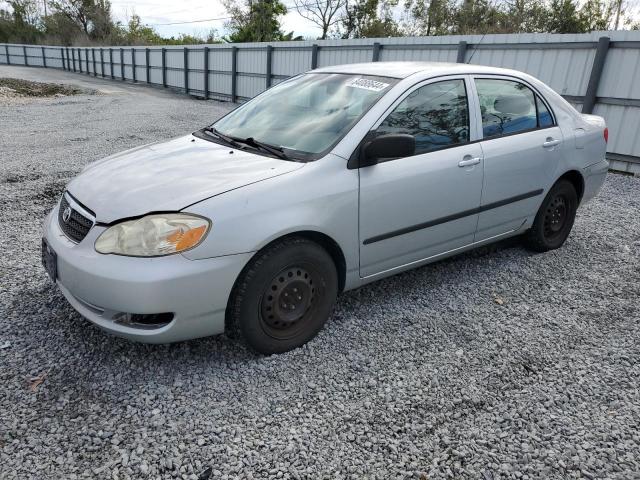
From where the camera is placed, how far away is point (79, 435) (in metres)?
2.25

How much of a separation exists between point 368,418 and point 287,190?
1252mm

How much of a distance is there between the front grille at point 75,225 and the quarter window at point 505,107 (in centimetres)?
277

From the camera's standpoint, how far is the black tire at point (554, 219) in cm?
436

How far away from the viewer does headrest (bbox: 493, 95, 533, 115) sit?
12.7 ft

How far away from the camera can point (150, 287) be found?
92.9 inches

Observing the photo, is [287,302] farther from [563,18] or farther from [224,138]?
[563,18]

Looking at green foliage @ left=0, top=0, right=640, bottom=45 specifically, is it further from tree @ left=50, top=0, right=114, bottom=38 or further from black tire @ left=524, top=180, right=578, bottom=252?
black tire @ left=524, top=180, right=578, bottom=252

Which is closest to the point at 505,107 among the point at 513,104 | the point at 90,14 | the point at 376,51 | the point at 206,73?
the point at 513,104

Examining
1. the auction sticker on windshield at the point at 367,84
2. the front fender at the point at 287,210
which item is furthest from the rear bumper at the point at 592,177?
the front fender at the point at 287,210

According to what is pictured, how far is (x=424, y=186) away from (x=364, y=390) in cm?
138

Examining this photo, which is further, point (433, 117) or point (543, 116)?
point (543, 116)

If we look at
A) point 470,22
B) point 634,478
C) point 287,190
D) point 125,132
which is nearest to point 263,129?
point 287,190

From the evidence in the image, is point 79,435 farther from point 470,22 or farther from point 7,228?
point 470,22

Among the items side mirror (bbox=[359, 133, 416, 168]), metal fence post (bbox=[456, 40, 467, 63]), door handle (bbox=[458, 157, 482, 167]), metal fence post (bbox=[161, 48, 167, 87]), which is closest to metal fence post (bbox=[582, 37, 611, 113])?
metal fence post (bbox=[456, 40, 467, 63])
